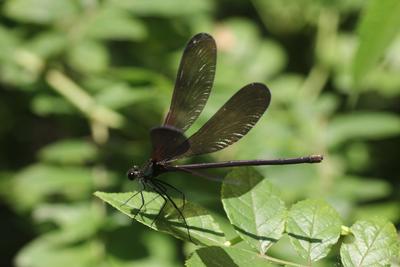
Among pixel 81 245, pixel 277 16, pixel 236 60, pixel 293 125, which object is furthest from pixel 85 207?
pixel 277 16

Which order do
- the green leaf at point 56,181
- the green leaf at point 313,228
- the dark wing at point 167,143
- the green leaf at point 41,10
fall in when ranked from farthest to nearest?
the green leaf at point 41,10 → the green leaf at point 56,181 → the dark wing at point 167,143 → the green leaf at point 313,228

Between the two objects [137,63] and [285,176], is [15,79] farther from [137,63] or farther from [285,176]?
[285,176]

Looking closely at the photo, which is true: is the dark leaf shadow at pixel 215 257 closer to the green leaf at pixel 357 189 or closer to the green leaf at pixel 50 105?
the green leaf at pixel 357 189

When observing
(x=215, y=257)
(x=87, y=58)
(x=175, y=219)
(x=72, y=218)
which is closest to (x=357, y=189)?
(x=72, y=218)

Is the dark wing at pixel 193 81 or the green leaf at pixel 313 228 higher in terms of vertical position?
the dark wing at pixel 193 81

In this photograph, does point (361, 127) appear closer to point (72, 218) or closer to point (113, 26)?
point (113, 26)

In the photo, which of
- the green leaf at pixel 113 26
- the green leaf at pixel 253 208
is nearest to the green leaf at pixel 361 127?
the green leaf at pixel 113 26
